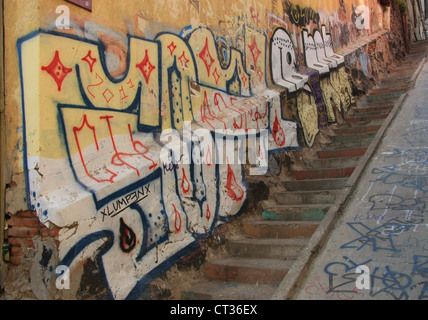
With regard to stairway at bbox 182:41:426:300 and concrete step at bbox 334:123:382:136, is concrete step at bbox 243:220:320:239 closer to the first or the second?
stairway at bbox 182:41:426:300

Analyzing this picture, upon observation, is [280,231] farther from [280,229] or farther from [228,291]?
[228,291]

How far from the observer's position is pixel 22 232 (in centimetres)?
347

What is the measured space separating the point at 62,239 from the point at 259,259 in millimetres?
2491

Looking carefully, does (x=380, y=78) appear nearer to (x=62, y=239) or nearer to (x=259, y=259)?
(x=259, y=259)

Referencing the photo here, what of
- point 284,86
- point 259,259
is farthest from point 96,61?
point 284,86

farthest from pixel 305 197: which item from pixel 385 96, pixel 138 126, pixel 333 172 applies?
pixel 385 96

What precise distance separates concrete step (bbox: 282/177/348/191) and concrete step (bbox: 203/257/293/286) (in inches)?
79.8

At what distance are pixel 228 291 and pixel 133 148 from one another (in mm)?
1873

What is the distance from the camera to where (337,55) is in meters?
11.3

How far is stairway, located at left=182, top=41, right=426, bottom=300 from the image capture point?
173 inches

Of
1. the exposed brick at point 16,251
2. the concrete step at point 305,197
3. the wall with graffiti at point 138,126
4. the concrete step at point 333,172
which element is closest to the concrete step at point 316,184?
the concrete step at point 305,197

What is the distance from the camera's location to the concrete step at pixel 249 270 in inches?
173

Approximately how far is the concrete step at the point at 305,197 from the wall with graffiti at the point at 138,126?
0.58 meters

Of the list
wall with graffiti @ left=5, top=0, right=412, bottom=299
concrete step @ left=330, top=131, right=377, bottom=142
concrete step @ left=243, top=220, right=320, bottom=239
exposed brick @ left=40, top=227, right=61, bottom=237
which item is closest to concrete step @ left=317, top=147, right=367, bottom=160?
concrete step @ left=330, top=131, right=377, bottom=142
